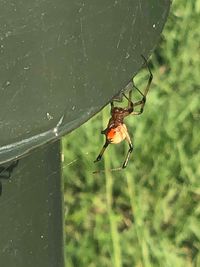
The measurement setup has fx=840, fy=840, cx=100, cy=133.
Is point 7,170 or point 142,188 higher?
point 142,188

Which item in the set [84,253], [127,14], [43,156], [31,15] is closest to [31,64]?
[31,15]

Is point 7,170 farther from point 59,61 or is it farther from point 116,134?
point 116,134

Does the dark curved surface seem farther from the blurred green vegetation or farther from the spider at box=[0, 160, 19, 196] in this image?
the blurred green vegetation

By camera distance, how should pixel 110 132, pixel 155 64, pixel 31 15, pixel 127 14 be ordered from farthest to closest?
pixel 155 64, pixel 110 132, pixel 127 14, pixel 31 15

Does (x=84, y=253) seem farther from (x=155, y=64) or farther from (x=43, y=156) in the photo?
(x=43, y=156)

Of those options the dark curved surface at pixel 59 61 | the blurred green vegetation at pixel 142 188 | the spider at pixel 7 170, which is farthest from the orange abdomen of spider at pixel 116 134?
the dark curved surface at pixel 59 61

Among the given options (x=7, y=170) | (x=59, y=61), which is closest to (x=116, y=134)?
(x=7, y=170)
